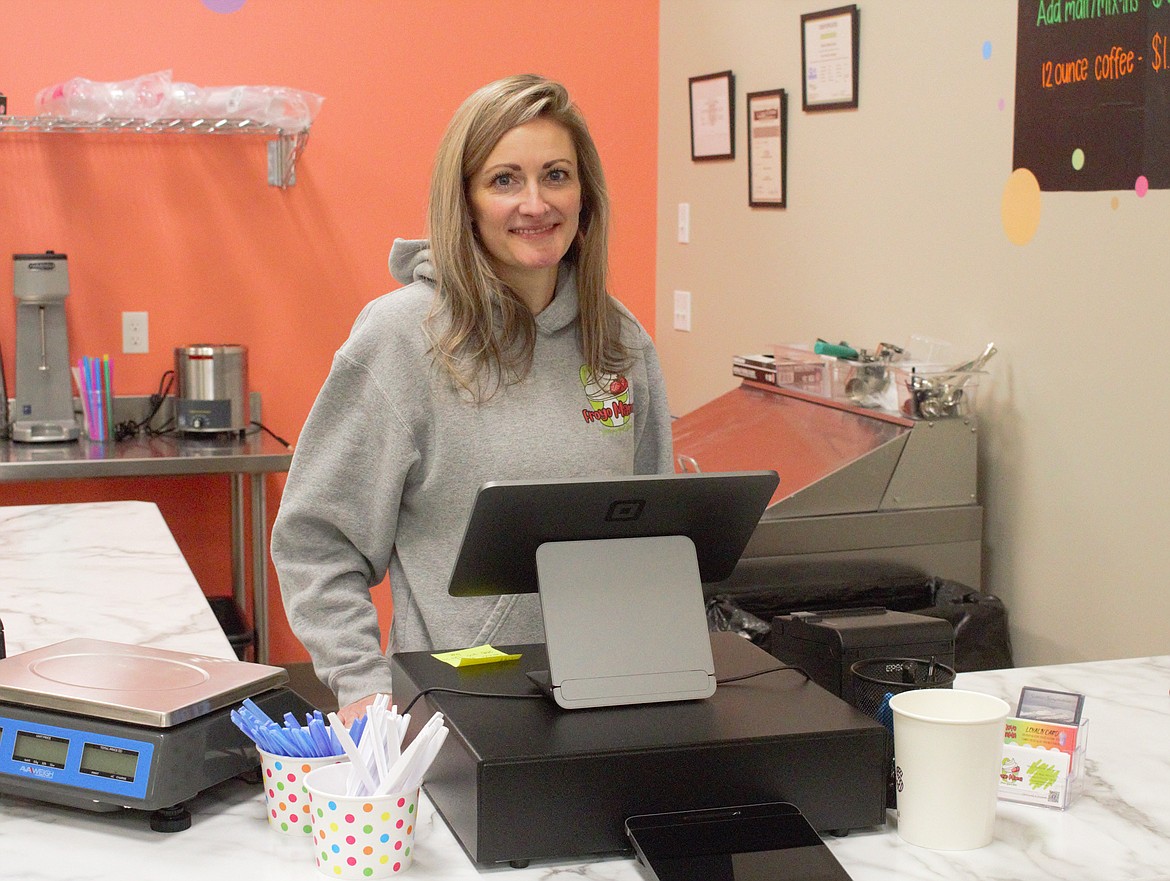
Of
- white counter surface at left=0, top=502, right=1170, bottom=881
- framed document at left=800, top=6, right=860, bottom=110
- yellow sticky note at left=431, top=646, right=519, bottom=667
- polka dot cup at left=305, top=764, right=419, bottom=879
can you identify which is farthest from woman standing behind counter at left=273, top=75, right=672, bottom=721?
framed document at left=800, top=6, right=860, bottom=110

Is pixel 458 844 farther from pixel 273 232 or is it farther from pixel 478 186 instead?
pixel 273 232

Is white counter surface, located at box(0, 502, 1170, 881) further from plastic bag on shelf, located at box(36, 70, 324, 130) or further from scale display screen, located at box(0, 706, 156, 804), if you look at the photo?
plastic bag on shelf, located at box(36, 70, 324, 130)

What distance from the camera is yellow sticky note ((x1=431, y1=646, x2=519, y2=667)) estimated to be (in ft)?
4.35

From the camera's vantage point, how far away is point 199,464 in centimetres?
343

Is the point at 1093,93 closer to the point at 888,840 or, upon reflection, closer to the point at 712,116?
the point at 712,116

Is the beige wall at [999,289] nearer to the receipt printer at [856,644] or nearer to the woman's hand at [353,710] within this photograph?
the receipt printer at [856,644]

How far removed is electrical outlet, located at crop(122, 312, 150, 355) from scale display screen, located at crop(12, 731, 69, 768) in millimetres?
2830

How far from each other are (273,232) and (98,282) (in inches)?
20.5

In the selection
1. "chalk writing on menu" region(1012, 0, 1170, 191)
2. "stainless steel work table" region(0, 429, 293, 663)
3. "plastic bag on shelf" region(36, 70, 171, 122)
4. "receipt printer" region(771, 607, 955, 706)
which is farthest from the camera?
"plastic bag on shelf" region(36, 70, 171, 122)

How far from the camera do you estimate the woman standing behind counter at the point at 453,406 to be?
1.66m

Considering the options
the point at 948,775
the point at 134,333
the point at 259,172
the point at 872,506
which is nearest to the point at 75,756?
the point at 948,775

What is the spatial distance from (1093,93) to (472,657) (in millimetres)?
1666

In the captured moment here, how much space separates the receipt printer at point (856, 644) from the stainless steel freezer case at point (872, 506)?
3.62ft

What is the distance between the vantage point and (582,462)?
5.70 ft
